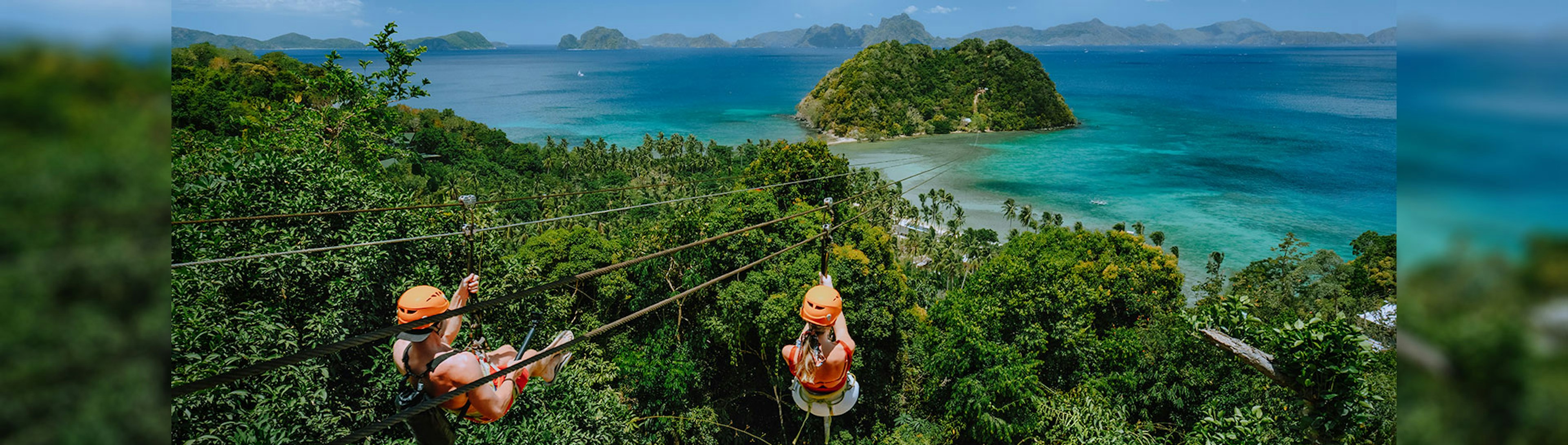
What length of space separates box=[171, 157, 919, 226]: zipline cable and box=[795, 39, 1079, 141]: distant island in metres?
19.8

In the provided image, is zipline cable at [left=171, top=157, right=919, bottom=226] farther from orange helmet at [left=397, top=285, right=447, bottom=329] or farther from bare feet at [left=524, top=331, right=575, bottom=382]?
bare feet at [left=524, top=331, right=575, bottom=382]

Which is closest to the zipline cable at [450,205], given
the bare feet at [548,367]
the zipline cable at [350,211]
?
the zipline cable at [350,211]

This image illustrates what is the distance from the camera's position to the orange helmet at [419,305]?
172 inches

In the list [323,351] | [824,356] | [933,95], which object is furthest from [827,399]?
[933,95]

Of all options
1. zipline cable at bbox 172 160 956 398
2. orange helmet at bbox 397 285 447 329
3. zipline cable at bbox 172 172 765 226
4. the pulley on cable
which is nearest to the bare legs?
orange helmet at bbox 397 285 447 329

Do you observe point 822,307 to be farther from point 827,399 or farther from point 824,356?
point 827,399

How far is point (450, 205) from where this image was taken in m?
6.54

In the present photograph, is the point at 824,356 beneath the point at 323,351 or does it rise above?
beneath

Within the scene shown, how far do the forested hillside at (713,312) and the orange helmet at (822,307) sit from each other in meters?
4.55

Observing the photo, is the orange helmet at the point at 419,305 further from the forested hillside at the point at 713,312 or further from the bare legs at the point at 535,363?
the forested hillside at the point at 713,312

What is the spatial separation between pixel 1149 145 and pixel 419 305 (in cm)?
10870

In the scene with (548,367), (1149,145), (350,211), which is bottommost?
(548,367)
